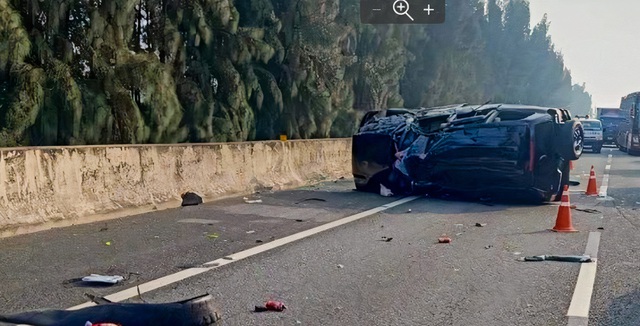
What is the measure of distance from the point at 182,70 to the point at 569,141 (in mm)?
8080

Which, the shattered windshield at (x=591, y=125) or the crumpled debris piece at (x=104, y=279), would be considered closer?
the crumpled debris piece at (x=104, y=279)

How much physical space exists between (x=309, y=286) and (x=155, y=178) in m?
6.01

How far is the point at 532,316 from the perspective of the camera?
554 centimetres

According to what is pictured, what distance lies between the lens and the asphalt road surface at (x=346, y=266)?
5652 mm

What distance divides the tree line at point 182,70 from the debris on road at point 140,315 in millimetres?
8348

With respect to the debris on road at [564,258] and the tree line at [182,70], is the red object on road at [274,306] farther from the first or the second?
the tree line at [182,70]

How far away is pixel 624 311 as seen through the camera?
5.69 meters

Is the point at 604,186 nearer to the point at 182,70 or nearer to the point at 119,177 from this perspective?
the point at 182,70

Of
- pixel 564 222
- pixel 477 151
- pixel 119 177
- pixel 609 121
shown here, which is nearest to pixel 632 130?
pixel 609 121

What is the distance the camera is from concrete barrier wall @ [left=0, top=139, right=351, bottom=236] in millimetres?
9109

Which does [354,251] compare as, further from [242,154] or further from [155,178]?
[242,154]

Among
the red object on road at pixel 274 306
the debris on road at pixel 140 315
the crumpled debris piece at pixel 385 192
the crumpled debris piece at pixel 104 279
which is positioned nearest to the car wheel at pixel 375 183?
the crumpled debris piece at pixel 385 192

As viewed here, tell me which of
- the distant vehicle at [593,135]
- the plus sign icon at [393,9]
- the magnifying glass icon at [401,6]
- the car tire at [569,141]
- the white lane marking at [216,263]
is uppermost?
the plus sign icon at [393,9]

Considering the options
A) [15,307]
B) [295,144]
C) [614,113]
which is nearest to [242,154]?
[295,144]
